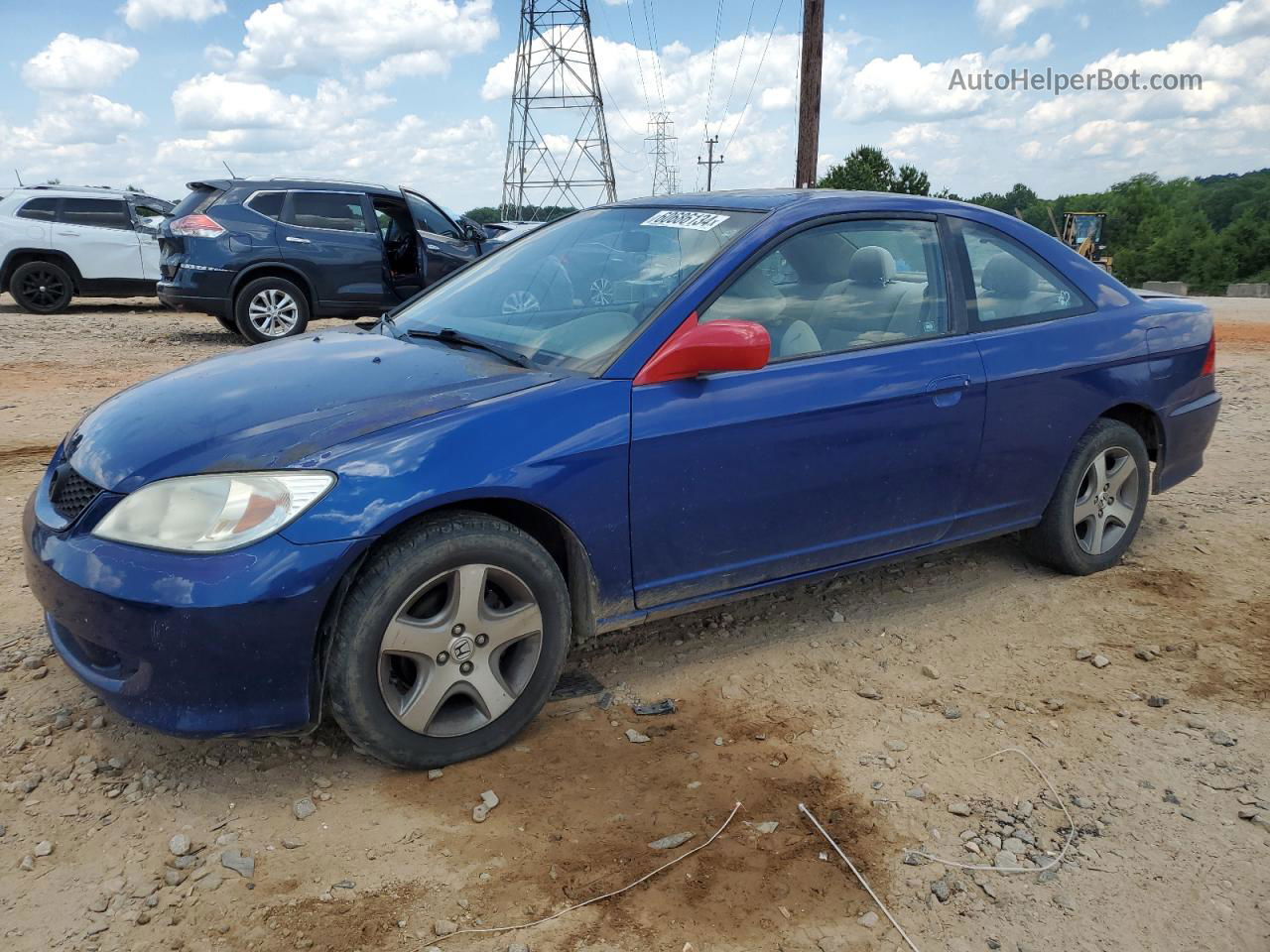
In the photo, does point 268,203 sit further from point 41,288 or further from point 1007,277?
point 1007,277

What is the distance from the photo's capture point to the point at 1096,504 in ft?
14.9

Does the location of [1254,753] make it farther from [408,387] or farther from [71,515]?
[71,515]

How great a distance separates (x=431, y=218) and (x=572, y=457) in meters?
9.87

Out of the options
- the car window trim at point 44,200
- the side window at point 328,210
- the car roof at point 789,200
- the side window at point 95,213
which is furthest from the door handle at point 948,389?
the car window trim at point 44,200

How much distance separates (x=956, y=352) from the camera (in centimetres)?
388

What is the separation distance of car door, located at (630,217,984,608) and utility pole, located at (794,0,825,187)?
14.6 meters

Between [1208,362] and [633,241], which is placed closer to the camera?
[633,241]

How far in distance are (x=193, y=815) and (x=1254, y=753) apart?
308 centimetres

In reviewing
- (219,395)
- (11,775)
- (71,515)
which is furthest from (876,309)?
(11,775)

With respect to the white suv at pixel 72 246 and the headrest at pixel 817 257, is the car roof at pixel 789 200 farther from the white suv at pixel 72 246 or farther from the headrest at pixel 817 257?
the white suv at pixel 72 246

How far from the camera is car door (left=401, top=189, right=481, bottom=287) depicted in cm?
1190

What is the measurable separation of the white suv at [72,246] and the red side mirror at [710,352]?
518 inches

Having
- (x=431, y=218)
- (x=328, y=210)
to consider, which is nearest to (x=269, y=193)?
(x=328, y=210)

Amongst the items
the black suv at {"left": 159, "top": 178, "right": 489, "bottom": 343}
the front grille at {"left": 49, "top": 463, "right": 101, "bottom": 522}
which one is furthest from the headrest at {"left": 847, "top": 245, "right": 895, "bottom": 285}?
the black suv at {"left": 159, "top": 178, "right": 489, "bottom": 343}
